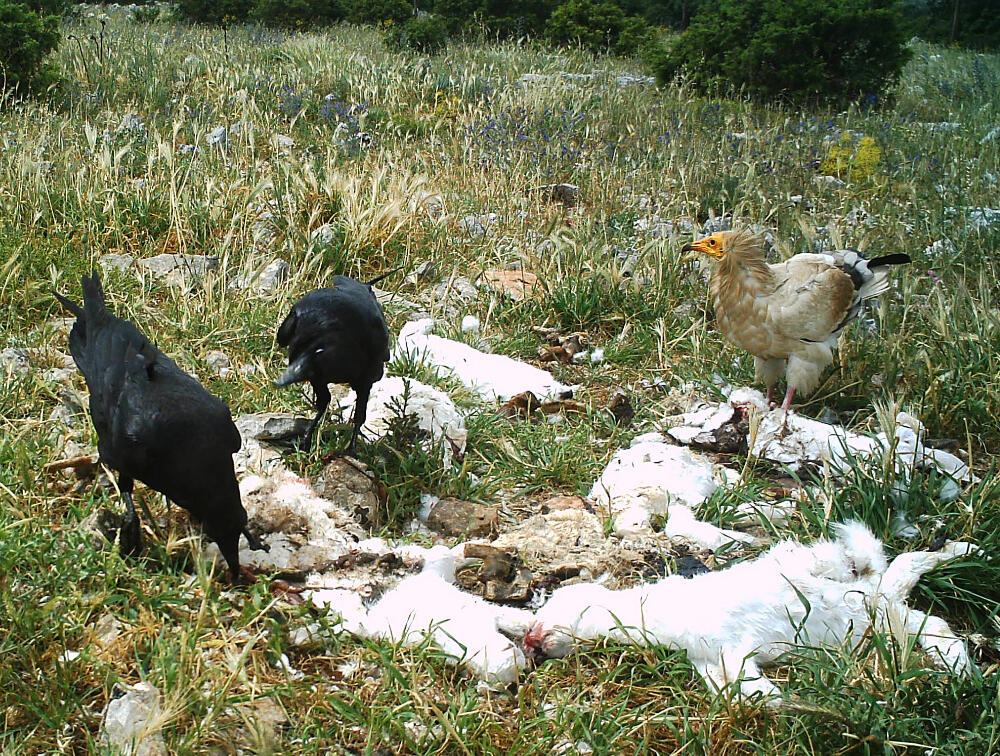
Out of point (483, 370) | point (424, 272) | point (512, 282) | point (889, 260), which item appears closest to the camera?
point (889, 260)

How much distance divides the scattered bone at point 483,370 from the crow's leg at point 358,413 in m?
0.89

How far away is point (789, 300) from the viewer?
3.78 m

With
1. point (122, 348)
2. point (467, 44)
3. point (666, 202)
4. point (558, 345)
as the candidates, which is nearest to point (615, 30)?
point (467, 44)

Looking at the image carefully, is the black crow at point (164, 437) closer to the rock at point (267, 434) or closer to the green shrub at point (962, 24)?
the rock at point (267, 434)

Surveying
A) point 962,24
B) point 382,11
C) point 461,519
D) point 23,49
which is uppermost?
point 962,24

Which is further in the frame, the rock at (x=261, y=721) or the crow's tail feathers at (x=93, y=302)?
the crow's tail feathers at (x=93, y=302)

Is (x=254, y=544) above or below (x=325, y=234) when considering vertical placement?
below

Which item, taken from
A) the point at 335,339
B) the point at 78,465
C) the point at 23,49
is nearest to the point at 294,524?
the point at 335,339

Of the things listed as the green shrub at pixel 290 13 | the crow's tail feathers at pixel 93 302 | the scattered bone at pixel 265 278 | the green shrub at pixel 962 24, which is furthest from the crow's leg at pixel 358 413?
the green shrub at pixel 962 24

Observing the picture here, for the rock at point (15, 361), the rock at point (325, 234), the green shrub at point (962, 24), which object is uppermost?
the green shrub at point (962, 24)

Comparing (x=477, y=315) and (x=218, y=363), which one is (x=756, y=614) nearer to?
(x=218, y=363)

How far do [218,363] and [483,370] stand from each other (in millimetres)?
1275

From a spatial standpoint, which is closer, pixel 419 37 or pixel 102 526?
pixel 102 526

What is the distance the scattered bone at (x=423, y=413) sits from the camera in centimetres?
357
